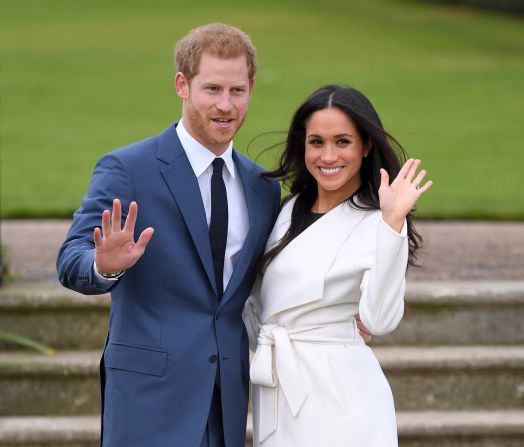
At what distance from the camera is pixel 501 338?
5.45 metres

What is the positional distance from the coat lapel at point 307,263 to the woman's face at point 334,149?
97 mm

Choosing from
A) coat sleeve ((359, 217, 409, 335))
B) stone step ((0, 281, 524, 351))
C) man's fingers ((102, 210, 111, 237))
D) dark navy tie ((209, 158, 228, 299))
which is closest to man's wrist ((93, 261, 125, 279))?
man's fingers ((102, 210, 111, 237))

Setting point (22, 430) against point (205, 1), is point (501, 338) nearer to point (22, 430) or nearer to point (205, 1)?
point (22, 430)

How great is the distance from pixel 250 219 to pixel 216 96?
0.40m

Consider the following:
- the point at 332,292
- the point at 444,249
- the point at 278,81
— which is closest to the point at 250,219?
the point at 332,292

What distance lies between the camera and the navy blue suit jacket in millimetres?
3312

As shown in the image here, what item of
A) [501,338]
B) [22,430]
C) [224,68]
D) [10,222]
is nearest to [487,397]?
[501,338]

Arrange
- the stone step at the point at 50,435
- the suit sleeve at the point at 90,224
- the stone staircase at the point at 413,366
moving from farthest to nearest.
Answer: the stone staircase at the point at 413,366, the stone step at the point at 50,435, the suit sleeve at the point at 90,224

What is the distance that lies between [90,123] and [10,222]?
4390 millimetres

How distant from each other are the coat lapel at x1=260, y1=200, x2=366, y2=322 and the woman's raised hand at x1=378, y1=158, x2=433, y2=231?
212 mm

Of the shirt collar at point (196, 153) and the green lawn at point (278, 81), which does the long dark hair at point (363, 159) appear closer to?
the shirt collar at point (196, 153)

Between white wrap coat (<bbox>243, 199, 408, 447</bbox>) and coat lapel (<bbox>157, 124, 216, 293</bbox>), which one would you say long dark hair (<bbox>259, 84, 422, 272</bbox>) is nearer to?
white wrap coat (<bbox>243, 199, 408, 447</bbox>)

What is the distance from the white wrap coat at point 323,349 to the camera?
3.31 m

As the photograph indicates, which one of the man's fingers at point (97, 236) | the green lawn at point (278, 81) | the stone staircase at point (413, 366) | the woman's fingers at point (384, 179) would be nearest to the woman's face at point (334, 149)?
the woman's fingers at point (384, 179)
